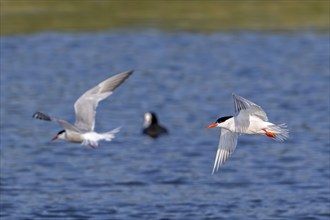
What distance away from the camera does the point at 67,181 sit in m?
22.8

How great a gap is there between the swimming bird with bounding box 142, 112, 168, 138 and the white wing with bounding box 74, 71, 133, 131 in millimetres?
9777

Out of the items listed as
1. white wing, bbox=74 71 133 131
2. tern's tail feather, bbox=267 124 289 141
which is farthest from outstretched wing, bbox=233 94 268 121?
white wing, bbox=74 71 133 131

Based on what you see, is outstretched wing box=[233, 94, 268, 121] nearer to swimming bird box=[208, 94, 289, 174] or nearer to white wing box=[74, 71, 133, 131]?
swimming bird box=[208, 94, 289, 174]

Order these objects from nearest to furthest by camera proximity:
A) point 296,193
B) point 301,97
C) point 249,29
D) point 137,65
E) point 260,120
Answer: 1. point 260,120
2. point 296,193
3. point 301,97
4. point 137,65
5. point 249,29

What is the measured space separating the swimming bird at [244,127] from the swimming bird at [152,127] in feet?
36.6

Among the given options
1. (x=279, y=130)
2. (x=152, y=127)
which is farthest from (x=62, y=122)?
(x=152, y=127)

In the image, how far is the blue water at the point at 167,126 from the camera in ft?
68.6

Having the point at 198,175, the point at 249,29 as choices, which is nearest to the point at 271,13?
the point at 249,29

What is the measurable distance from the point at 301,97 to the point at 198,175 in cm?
865

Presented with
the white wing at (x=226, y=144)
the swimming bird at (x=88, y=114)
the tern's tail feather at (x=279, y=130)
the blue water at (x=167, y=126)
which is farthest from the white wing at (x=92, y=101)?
the blue water at (x=167, y=126)

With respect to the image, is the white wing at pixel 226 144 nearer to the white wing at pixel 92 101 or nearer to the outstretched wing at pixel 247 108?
the outstretched wing at pixel 247 108

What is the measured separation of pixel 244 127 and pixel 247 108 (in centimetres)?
46

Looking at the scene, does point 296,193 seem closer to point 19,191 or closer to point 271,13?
point 19,191

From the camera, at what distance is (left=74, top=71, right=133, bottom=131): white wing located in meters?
16.0
